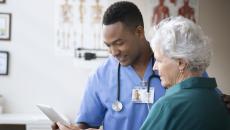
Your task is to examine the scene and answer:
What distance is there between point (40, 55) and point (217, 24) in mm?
1546

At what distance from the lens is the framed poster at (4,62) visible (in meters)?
3.06

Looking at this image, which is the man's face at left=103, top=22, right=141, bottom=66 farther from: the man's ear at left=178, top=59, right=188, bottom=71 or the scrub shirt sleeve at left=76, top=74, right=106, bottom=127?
the man's ear at left=178, top=59, right=188, bottom=71

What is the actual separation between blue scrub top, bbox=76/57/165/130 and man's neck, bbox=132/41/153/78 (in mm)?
17

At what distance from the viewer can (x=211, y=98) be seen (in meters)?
1.08

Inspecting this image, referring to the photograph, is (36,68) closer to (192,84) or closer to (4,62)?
(4,62)

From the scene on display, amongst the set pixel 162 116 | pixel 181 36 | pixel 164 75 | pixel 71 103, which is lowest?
pixel 71 103

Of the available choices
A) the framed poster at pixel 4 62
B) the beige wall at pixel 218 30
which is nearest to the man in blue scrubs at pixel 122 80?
the framed poster at pixel 4 62

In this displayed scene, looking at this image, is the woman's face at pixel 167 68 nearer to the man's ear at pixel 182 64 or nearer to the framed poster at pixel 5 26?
the man's ear at pixel 182 64

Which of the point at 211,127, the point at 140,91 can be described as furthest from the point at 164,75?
the point at 140,91

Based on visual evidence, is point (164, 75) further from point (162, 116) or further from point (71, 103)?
point (71, 103)

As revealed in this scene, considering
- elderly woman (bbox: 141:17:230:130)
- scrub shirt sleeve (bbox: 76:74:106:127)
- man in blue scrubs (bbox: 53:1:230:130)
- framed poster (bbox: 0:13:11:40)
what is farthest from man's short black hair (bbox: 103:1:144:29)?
framed poster (bbox: 0:13:11:40)

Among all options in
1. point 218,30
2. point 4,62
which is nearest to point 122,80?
point 4,62

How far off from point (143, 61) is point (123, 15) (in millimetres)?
233

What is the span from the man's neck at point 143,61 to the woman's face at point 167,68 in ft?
1.62
